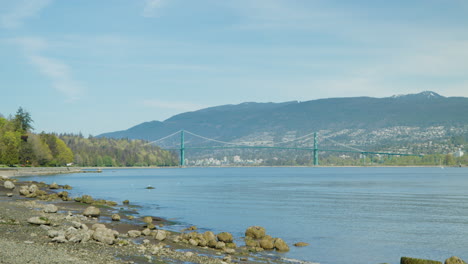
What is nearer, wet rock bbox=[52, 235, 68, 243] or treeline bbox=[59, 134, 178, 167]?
wet rock bbox=[52, 235, 68, 243]

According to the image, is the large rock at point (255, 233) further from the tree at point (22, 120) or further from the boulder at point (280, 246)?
the tree at point (22, 120)

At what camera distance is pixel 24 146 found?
85250 millimetres

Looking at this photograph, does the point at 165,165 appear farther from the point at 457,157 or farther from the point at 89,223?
the point at 89,223

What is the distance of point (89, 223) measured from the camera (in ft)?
71.2

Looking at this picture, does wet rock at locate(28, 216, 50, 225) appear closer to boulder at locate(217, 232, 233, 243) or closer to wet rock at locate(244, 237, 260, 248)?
boulder at locate(217, 232, 233, 243)

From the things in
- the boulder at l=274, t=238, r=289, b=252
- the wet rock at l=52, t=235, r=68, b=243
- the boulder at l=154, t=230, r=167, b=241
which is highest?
the wet rock at l=52, t=235, r=68, b=243

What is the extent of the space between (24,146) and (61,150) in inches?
1033

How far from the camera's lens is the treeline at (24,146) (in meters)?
78.9

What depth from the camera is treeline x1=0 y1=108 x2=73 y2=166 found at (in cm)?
7888

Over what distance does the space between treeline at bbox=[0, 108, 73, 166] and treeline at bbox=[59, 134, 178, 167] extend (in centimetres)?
3483

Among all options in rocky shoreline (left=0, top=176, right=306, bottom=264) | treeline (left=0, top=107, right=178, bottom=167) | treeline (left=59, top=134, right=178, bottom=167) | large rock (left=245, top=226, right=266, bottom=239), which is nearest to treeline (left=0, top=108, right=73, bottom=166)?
treeline (left=0, top=107, right=178, bottom=167)

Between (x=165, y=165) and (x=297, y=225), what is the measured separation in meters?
170

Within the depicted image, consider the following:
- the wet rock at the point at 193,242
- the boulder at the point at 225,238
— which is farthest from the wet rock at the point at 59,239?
the boulder at the point at 225,238

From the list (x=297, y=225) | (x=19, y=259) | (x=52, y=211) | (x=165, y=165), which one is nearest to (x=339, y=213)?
(x=297, y=225)
